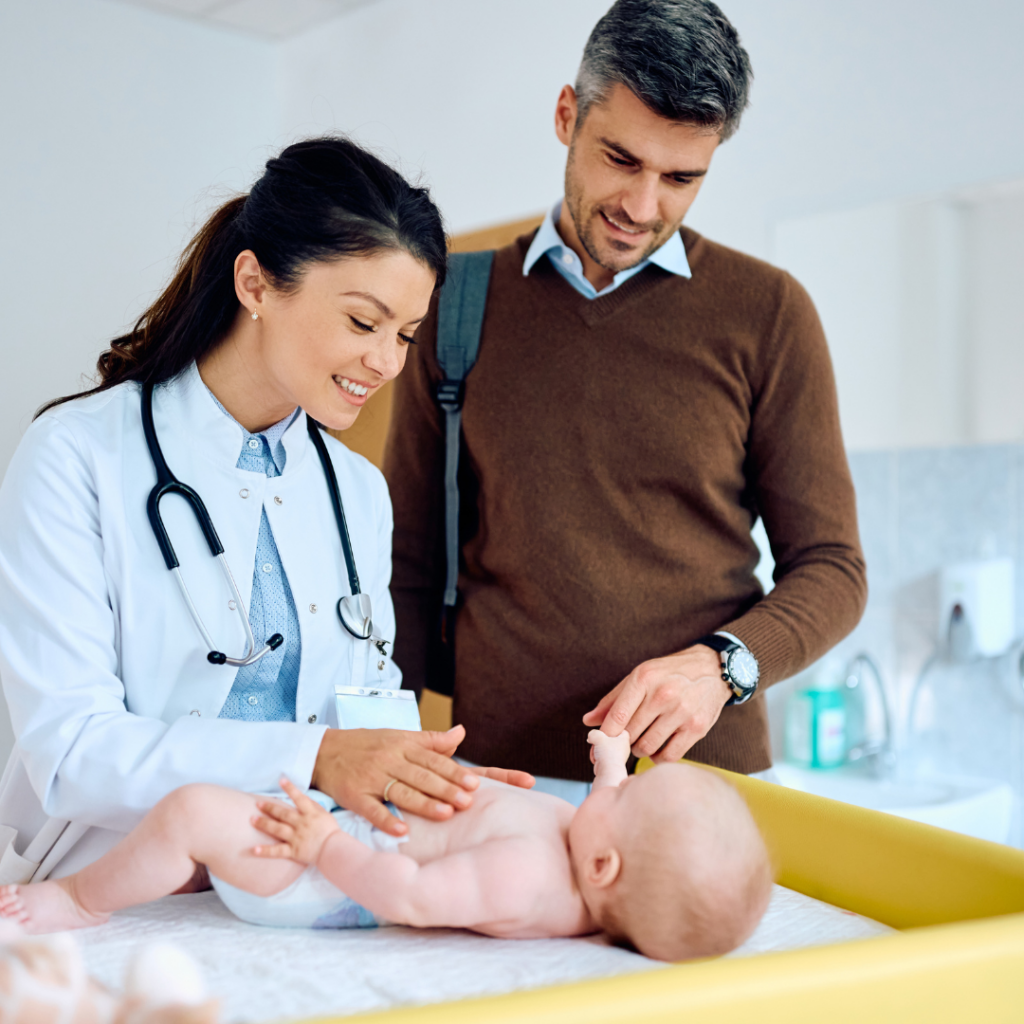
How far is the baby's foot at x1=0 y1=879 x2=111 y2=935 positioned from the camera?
0.99m

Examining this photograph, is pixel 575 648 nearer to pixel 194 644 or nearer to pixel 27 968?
pixel 194 644

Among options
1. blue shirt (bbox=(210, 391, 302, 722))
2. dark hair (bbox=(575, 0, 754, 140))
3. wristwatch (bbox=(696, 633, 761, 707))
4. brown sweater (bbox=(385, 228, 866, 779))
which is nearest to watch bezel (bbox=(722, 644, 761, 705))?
wristwatch (bbox=(696, 633, 761, 707))

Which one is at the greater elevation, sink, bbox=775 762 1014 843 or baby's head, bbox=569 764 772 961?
baby's head, bbox=569 764 772 961

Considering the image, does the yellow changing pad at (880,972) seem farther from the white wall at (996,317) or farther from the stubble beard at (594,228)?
the white wall at (996,317)

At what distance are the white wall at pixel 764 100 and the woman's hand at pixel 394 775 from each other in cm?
197

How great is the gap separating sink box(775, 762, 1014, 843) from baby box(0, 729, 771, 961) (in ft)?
4.48

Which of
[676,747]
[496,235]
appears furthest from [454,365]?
[496,235]

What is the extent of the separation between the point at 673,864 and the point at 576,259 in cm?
100

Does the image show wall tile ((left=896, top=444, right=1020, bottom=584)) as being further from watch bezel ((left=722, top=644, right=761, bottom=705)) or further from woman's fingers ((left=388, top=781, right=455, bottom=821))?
woman's fingers ((left=388, top=781, right=455, bottom=821))

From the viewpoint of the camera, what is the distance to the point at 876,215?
8.38ft

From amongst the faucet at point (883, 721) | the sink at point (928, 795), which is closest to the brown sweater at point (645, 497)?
the sink at point (928, 795)

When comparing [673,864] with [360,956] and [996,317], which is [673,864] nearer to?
[360,956]

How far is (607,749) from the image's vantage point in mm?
1209

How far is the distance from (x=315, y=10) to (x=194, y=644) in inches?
132
